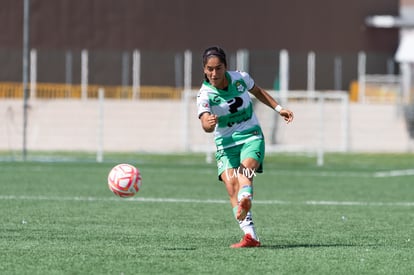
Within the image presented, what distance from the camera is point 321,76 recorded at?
45906 millimetres

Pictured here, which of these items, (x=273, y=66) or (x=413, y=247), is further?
(x=273, y=66)

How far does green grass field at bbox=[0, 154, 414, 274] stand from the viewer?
10.9 m

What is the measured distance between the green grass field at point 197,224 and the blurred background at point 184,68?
35.0 feet

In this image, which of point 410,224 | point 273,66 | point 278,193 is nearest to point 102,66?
point 273,66

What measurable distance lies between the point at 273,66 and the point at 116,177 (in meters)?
32.8

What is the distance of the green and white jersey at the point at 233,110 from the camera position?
12.5m

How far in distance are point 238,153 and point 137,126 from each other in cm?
2753

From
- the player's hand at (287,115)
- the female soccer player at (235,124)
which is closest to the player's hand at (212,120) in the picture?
the female soccer player at (235,124)

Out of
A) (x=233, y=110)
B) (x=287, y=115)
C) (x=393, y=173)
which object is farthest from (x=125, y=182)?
(x=393, y=173)

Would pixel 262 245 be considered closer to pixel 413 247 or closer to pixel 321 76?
pixel 413 247

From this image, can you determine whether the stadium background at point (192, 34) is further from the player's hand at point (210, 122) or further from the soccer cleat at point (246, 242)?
the player's hand at point (210, 122)

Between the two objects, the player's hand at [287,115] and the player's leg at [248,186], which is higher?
the player's hand at [287,115]

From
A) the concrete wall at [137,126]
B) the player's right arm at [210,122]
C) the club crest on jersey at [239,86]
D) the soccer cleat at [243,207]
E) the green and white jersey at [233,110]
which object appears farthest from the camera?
the concrete wall at [137,126]

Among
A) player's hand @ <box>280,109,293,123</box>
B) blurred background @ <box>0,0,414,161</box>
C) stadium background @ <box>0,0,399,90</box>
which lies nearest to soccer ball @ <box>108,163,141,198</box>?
player's hand @ <box>280,109,293,123</box>
